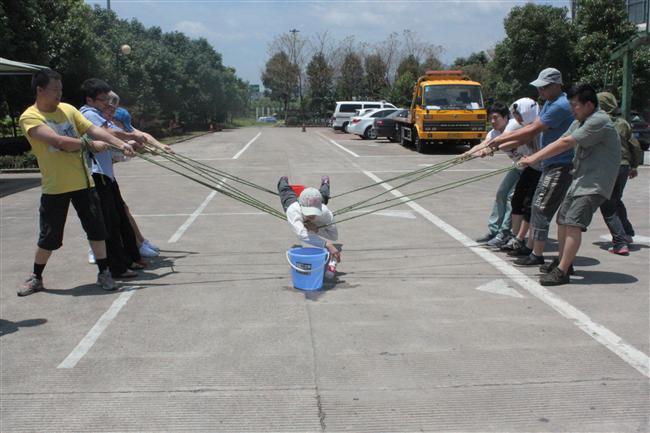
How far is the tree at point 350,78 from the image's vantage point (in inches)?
2687

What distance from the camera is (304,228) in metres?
6.16

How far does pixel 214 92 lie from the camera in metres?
61.5

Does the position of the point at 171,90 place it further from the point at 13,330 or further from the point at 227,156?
the point at 13,330

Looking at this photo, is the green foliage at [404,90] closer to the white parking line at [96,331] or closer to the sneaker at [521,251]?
the sneaker at [521,251]

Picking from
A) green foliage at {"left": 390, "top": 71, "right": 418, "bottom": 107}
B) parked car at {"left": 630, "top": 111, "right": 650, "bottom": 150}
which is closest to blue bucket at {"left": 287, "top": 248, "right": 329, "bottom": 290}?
parked car at {"left": 630, "top": 111, "right": 650, "bottom": 150}

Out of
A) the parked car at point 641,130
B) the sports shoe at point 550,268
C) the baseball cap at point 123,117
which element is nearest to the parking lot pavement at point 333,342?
the sports shoe at point 550,268

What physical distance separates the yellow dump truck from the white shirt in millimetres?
16527

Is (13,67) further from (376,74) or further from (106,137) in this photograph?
(376,74)

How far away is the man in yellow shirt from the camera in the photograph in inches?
220

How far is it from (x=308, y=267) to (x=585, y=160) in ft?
9.27

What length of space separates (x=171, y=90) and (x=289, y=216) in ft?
143

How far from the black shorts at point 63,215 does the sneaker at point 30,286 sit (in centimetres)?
40

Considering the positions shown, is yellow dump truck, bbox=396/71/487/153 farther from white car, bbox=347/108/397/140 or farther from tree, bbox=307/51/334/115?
tree, bbox=307/51/334/115

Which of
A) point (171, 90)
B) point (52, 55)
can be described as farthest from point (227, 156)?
point (171, 90)
